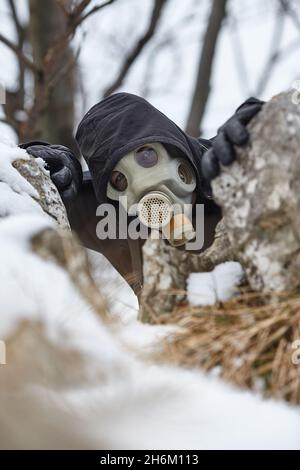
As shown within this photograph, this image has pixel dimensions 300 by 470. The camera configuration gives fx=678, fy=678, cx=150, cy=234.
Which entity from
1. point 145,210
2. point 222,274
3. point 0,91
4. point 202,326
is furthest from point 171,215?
point 0,91

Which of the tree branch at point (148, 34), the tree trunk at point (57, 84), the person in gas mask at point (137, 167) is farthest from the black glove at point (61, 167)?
the tree trunk at point (57, 84)

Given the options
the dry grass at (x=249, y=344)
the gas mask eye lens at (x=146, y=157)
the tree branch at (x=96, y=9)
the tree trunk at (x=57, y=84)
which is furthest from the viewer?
the tree trunk at (x=57, y=84)

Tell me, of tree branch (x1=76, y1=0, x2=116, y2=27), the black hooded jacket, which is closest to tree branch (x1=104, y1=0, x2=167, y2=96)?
tree branch (x1=76, y1=0, x2=116, y2=27)

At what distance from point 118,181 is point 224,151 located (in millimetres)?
614

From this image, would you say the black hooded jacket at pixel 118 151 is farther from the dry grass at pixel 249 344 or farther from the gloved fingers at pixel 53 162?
the dry grass at pixel 249 344

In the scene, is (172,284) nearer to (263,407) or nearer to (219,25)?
(263,407)

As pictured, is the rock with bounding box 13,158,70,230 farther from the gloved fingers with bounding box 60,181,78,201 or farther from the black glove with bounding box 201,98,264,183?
the black glove with bounding box 201,98,264,183

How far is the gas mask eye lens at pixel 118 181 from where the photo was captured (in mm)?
1688

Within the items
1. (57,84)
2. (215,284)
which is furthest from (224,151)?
(57,84)

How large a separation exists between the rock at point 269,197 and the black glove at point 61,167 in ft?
2.14

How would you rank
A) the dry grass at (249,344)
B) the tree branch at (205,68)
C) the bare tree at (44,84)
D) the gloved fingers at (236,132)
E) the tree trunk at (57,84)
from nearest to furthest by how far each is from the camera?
the dry grass at (249,344), the gloved fingers at (236,132), the bare tree at (44,84), the tree branch at (205,68), the tree trunk at (57,84)

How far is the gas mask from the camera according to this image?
1.57 meters

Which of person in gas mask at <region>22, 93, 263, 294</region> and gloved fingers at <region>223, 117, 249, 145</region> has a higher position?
person in gas mask at <region>22, 93, 263, 294</region>

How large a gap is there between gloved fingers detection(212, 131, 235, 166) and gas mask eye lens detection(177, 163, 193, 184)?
0.55m
